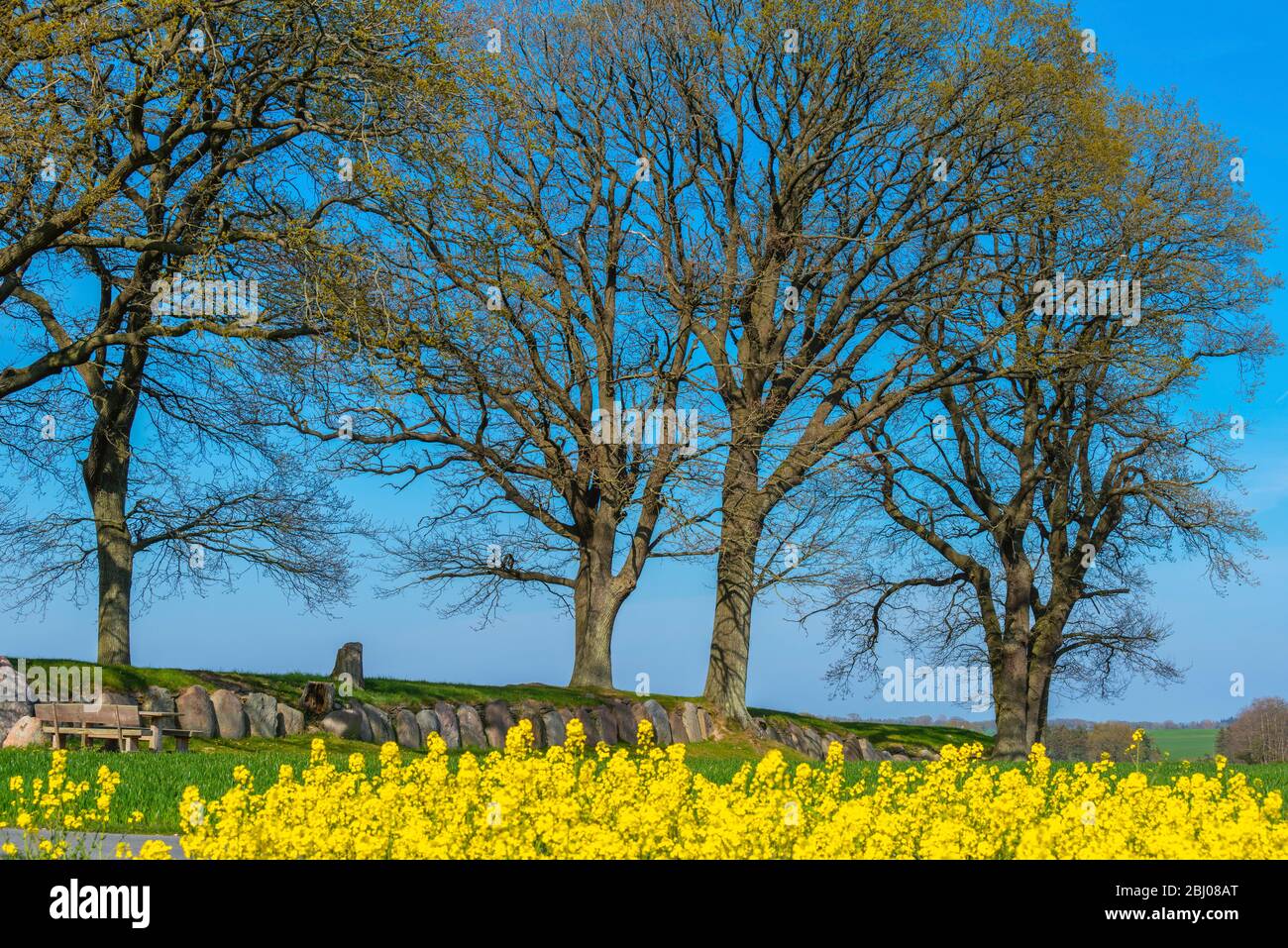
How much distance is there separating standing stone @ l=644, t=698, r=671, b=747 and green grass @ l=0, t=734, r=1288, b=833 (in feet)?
17.2

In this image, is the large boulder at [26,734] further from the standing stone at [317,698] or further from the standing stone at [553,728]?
the standing stone at [553,728]

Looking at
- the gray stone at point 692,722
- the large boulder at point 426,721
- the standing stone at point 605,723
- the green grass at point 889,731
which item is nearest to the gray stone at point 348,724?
the large boulder at point 426,721

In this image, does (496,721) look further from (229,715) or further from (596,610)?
(229,715)

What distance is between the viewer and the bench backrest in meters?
17.8

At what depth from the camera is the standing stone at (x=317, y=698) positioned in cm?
2123

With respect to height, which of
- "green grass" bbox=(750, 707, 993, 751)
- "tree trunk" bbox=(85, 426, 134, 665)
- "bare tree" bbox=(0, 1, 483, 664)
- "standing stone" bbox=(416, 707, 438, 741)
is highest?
"bare tree" bbox=(0, 1, 483, 664)

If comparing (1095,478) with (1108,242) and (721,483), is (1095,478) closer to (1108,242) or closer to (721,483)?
(1108,242)

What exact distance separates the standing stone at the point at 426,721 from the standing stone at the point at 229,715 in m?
3.12

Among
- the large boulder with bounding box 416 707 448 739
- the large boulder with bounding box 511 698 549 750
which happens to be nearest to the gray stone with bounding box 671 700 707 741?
the large boulder with bounding box 511 698 549 750

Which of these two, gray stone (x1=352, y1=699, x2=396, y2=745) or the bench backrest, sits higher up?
the bench backrest

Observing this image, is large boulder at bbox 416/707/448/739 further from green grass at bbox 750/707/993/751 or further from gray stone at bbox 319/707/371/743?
green grass at bbox 750/707/993/751

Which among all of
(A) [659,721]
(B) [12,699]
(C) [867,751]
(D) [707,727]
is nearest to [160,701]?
(B) [12,699]

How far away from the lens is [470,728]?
73.0 feet
